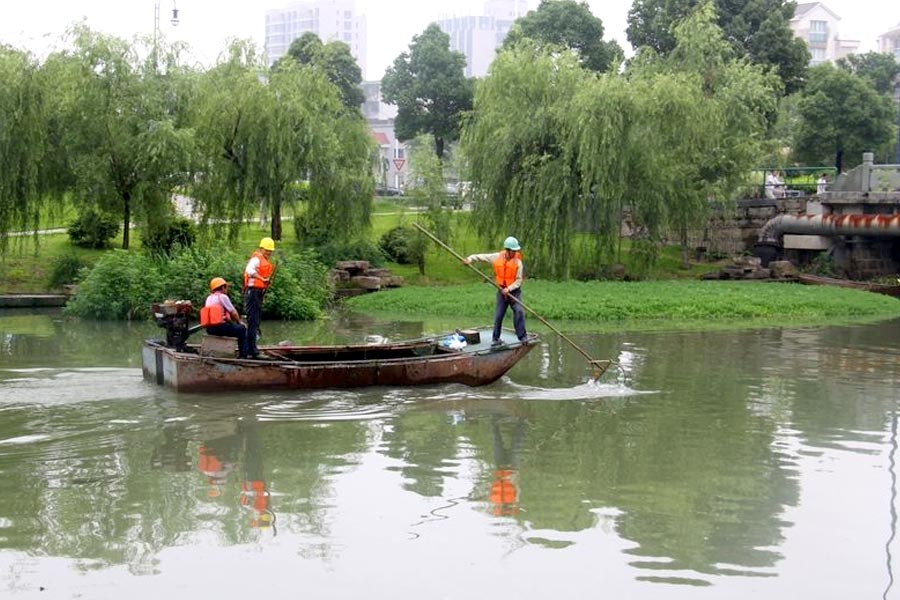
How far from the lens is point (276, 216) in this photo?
1288 inches

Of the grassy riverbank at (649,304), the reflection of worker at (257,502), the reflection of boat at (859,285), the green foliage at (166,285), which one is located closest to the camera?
the reflection of worker at (257,502)

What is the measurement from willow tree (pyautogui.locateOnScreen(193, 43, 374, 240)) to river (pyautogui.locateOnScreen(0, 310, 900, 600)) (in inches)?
486

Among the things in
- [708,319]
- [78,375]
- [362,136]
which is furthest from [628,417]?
[362,136]

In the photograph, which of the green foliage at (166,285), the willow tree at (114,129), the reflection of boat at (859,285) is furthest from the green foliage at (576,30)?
the green foliage at (166,285)

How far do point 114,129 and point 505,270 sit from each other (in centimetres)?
1512

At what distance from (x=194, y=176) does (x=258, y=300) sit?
602 inches

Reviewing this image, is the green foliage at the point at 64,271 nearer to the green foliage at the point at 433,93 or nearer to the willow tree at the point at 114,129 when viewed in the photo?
the willow tree at the point at 114,129

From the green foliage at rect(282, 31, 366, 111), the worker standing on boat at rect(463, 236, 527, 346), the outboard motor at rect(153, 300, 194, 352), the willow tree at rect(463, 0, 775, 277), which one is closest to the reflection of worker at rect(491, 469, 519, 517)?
the worker standing on boat at rect(463, 236, 527, 346)

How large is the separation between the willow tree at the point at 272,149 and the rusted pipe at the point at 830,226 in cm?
1272

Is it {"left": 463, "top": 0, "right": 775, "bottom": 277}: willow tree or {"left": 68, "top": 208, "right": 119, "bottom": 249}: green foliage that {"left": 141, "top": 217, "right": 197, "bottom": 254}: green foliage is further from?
{"left": 463, "top": 0, "right": 775, "bottom": 277}: willow tree

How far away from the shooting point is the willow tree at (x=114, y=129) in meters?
29.2

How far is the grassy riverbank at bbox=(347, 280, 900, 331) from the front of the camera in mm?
26406

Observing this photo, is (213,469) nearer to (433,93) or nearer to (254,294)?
(254,294)

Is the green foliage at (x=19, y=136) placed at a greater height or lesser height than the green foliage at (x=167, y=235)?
greater
